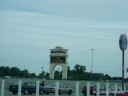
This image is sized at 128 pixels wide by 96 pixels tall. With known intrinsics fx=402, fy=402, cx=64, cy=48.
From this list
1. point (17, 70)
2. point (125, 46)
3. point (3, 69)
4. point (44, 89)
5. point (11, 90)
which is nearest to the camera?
point (125, 46)

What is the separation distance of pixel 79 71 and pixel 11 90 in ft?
286

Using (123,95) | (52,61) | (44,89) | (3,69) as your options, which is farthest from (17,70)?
(123,95)

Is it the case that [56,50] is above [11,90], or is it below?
above

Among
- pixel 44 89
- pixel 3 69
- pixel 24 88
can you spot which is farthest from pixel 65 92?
pixel 3 69

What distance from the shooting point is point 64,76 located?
10700 centimetres

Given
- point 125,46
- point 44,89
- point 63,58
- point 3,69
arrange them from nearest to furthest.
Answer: point 125,46
point 44,89
point 63,58
point 3,69

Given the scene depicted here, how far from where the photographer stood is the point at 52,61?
107750 mm

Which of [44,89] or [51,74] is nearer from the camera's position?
[44,89]

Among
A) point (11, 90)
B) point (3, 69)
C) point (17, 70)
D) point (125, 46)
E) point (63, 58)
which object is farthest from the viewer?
point (17, 70)

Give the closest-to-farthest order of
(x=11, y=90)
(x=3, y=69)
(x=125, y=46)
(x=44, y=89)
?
1. (x=125, y=46)
2. (x=11, y=90)
3. (x=44, y=89)
4. (x=3, y=69)

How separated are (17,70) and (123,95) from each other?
10481cm

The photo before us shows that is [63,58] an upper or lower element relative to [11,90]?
upper

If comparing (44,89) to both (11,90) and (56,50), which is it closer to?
(11,90)

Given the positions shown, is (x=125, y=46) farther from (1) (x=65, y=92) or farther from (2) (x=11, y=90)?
(1) (x=65, y=92)
